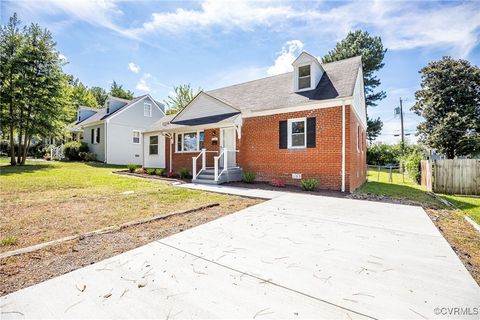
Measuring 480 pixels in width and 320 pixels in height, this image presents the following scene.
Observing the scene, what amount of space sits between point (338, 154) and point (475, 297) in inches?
294

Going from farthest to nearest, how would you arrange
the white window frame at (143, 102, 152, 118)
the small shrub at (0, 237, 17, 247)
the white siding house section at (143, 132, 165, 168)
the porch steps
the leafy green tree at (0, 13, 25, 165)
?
the white window frame at (143, 102, 152, 118)
the white siding house section at (143, 132, 165, 168)
the leafy green tree at (0, 13, 25, 165)
the porch steps
the small shrub at (0, 237, 17, 247)

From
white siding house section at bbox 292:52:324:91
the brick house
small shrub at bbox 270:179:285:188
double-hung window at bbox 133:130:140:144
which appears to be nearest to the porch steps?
the brick house

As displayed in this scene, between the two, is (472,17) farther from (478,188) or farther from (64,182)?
(64,182)

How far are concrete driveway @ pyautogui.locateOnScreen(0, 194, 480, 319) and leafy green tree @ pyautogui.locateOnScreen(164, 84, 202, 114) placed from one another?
122ft

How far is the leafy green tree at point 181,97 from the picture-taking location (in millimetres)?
38781

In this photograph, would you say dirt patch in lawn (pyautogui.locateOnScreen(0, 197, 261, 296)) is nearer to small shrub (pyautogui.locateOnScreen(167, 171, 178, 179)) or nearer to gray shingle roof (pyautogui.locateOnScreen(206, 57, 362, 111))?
gray shingle roof (pyautogui.locateOnScreen(206, 57, 362, 111))

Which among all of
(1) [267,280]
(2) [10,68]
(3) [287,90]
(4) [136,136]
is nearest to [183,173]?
(3) [287,90]

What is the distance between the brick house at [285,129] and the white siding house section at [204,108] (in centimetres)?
6

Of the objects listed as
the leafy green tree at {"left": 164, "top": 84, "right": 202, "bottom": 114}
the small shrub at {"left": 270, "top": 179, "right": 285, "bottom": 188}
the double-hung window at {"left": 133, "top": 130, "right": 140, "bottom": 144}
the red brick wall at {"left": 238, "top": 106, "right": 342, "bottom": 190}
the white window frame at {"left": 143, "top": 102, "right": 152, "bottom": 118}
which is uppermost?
the leafy green tree at {"left": 164, "top": 84, "right": 202, "bottom": 114}

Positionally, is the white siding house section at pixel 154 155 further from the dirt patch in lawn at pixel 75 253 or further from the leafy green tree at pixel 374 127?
A: the leafy green tree at pixel 374 127

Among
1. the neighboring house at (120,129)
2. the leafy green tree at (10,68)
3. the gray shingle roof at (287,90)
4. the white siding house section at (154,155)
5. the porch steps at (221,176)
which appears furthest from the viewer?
the neighboring house at (120,129)

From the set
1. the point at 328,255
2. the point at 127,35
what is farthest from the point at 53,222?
the point at 127,35

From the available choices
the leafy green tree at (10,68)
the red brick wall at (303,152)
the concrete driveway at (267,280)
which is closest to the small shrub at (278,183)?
the red brick wall at (303,152)

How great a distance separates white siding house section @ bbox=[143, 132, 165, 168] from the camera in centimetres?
1780
